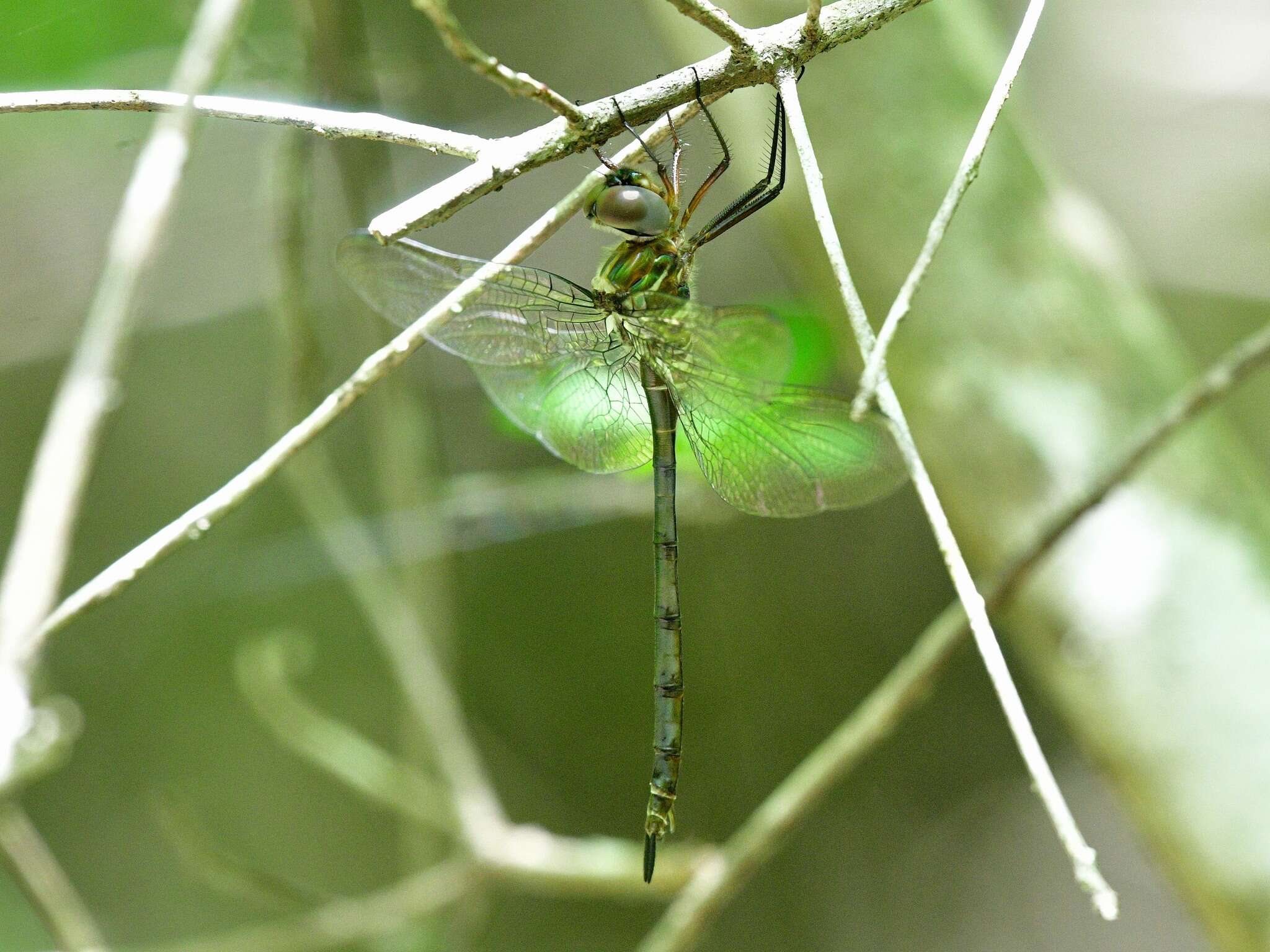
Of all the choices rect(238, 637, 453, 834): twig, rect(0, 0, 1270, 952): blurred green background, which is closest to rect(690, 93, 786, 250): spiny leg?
rect(0, 0, 1270, 952): blurred green background

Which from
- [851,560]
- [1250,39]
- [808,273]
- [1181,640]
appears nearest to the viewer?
[1181,640]

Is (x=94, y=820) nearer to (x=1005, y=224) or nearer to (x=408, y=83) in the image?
(x=408, y=83)

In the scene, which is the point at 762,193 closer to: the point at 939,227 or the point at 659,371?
the point at 659,371

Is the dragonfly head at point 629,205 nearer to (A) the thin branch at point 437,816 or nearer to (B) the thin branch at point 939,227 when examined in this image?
(B) the thin branch at point 939,227

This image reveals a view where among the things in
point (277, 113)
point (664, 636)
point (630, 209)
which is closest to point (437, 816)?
point (664, 636)

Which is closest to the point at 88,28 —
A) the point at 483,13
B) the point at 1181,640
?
the point at 483,13

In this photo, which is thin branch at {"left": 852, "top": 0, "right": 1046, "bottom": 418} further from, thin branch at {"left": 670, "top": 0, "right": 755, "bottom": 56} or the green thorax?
the green thorax

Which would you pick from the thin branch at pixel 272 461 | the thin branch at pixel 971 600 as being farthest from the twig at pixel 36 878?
the thin branch at pixel 971 600
